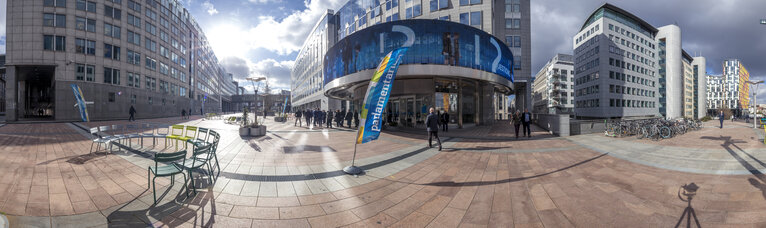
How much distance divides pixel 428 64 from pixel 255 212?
45.6 feet

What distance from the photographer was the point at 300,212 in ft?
11.1

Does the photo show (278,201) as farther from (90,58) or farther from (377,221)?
(90,58)

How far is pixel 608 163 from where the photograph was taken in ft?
21.1

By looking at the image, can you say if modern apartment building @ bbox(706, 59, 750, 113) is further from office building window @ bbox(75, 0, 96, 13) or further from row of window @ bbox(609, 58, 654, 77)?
office building window @ bbox(75, 0, 96, 13)

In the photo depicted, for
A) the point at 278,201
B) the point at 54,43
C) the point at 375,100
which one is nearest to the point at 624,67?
the point at 375,100

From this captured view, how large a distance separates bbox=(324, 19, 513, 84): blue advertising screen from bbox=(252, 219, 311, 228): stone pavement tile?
1349 cm

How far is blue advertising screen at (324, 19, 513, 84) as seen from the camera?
15.8m

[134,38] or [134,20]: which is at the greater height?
[134,20]

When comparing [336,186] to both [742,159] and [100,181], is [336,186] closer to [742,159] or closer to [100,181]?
[100,181]

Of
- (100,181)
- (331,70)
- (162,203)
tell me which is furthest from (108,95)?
(162,203)

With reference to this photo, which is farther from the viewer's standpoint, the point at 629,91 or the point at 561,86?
the point at 561,86

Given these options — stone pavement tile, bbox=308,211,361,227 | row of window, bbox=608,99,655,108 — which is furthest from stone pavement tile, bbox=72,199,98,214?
row of window, bbox=608,99,655,108

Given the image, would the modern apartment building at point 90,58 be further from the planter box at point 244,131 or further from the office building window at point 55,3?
the planter box at point 244,131

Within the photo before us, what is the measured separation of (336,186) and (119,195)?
11.5ft
